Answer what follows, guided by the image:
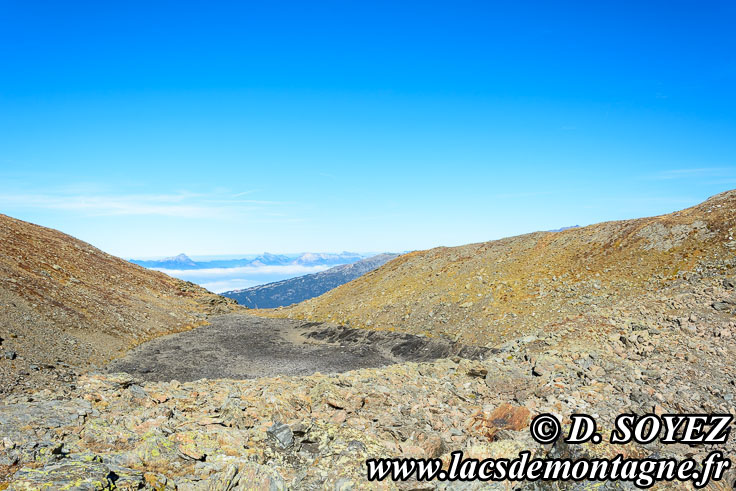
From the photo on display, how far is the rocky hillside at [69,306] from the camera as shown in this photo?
2617 centimetres

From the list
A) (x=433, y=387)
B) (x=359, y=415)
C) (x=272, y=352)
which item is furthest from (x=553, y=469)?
(x=272, y=352)

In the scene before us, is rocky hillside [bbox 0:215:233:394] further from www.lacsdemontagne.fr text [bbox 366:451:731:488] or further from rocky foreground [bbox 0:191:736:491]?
www.lacsdemontagne.fr text [bbox 366:451:731:488]

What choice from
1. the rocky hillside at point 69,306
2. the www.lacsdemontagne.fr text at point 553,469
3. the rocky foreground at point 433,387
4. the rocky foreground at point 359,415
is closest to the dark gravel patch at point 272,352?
the rocky foreground at point 433,387

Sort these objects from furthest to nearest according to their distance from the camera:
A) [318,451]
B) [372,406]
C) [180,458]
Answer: [372,406] → [318,451] → [180,458]

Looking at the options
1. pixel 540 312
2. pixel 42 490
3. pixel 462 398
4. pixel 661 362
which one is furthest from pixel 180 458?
pixel 540 312

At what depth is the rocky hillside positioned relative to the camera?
85.9ft

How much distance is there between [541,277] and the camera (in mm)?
40188

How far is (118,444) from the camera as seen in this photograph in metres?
11.1

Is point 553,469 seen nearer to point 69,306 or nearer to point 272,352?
point 272,352

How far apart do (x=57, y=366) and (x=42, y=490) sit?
2254 cm

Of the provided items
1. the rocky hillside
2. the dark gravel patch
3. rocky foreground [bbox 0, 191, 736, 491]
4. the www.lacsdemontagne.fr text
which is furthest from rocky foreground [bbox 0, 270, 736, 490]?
the dark gravel patch

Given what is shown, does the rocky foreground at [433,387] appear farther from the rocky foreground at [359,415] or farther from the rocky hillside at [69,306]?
the rocky hillside at [69,306]

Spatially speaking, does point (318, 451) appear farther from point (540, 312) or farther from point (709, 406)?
point (540, 312)

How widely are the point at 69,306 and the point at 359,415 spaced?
35450mm
